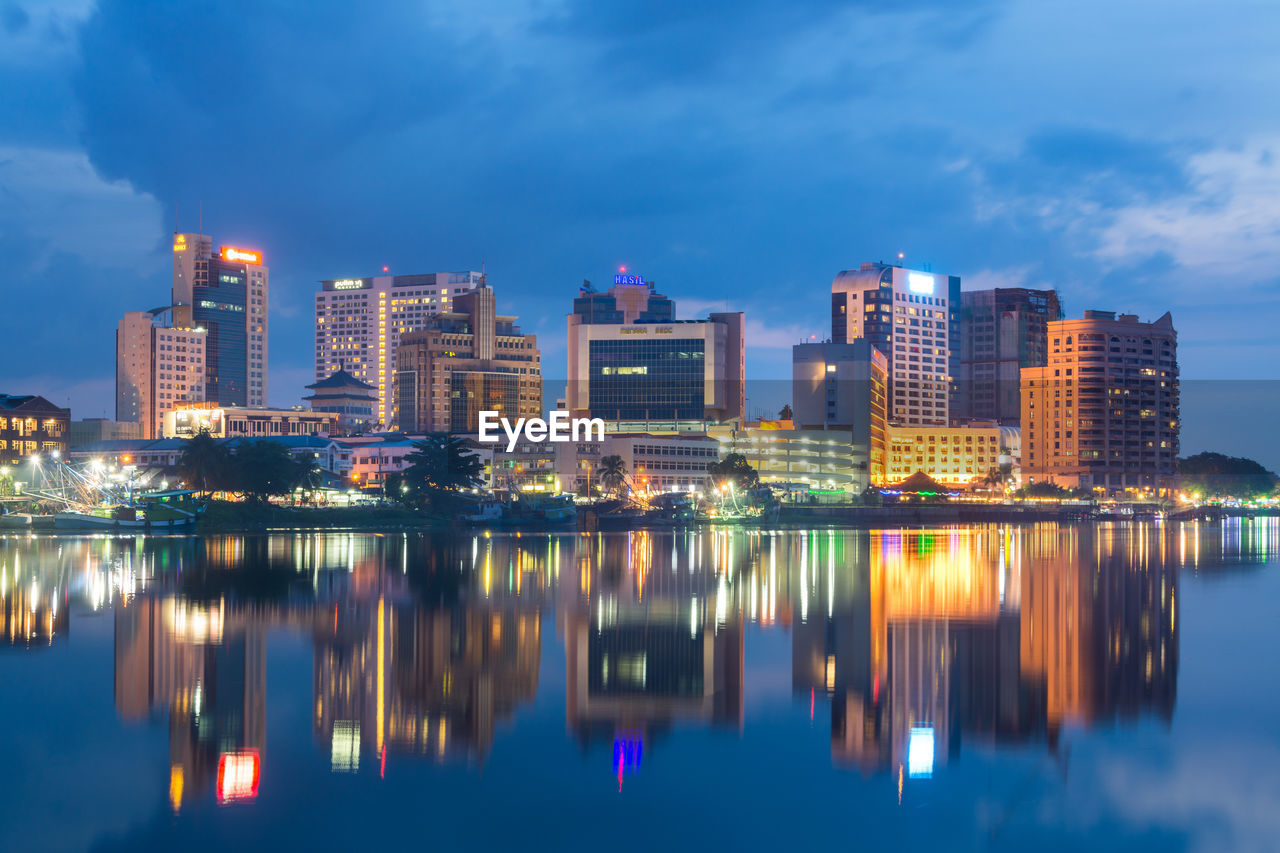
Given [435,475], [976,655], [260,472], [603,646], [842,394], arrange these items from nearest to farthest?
[976,655], [603,646], [260,472], [435,475], [842,394]

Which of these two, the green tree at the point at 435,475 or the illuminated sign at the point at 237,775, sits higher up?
the green tree at the point at 435,475

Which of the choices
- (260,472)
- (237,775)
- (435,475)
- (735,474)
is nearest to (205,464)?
(260,472)

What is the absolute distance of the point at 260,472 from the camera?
102250mm

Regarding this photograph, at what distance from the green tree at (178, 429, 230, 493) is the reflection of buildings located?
6448 cm

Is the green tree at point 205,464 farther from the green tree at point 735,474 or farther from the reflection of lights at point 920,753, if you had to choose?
the reflection of lights at point 920,753

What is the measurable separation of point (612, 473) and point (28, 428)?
8969cm

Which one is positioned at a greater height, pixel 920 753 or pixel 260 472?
pixel 260 472

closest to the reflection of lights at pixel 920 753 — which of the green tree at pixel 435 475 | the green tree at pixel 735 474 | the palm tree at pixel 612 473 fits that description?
the green tree at pixel 435 475

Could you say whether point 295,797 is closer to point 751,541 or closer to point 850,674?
point 850,674

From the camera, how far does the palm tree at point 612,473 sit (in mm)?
153250

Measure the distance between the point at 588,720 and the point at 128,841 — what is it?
8993 mm

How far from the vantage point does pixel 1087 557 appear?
7075cm

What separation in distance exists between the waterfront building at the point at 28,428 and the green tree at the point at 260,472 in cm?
8331

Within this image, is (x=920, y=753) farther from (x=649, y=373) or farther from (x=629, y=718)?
(x=649, y=373)
